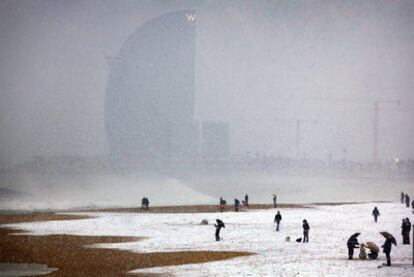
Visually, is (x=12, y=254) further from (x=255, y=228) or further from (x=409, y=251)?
(x=409, y=251)

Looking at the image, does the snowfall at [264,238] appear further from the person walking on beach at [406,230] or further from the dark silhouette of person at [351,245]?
the person walking on beach at [406,230]

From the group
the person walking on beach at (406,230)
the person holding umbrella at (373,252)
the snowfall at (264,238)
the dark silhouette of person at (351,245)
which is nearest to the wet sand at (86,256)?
the snowfall at (264,238)

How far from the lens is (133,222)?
57156 mm

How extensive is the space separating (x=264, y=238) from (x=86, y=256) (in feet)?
48.3

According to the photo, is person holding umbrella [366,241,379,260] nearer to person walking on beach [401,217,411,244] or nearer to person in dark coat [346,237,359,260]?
person in dark coat [346,237,359,260]

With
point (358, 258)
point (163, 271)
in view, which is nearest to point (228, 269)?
point (163, 271)

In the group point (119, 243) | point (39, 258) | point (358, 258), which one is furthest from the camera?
point (119, 243)

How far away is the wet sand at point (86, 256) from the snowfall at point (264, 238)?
1629 millimetres

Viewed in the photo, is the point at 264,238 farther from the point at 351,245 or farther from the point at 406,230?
the point at 351,245

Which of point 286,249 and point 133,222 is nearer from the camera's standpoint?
point 286,249

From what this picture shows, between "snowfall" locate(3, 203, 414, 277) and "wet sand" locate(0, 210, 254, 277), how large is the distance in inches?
64.1

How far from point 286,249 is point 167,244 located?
9.34 meters

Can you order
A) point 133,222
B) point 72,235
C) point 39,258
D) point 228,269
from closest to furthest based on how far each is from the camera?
1. point 228,269
2. point 39,258
3. point 72,235
4. point 133,222

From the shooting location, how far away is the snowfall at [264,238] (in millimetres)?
29703
